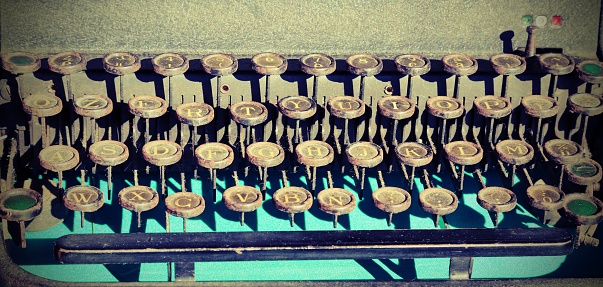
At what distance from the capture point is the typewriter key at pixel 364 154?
10.3ft

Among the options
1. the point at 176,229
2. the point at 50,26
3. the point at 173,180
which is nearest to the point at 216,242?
the point at 176,229

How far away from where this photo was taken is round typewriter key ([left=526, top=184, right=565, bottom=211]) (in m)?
3.12

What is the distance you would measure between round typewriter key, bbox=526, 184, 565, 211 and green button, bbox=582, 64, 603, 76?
485 mm

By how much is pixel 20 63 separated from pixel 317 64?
1081 mm

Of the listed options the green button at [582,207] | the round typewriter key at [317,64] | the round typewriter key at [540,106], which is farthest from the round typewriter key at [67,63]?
the green button at [582,207]

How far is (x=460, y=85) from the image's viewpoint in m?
3.43

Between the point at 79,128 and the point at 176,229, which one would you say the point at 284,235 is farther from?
the point at 79,128

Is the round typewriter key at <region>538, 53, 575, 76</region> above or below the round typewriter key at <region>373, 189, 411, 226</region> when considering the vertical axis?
above

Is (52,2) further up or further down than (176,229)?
further up

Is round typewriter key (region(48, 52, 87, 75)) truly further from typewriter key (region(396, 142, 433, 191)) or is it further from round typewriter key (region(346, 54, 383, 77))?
typewriter key (region(396, 142, 433, 191))

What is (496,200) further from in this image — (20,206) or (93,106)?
(20,206)

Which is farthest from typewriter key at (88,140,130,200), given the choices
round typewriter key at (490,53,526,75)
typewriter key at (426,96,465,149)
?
round typewriter key at (490,53,526,75)

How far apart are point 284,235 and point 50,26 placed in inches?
47.2

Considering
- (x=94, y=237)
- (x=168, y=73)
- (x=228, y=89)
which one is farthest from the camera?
(x=228, y=89)
